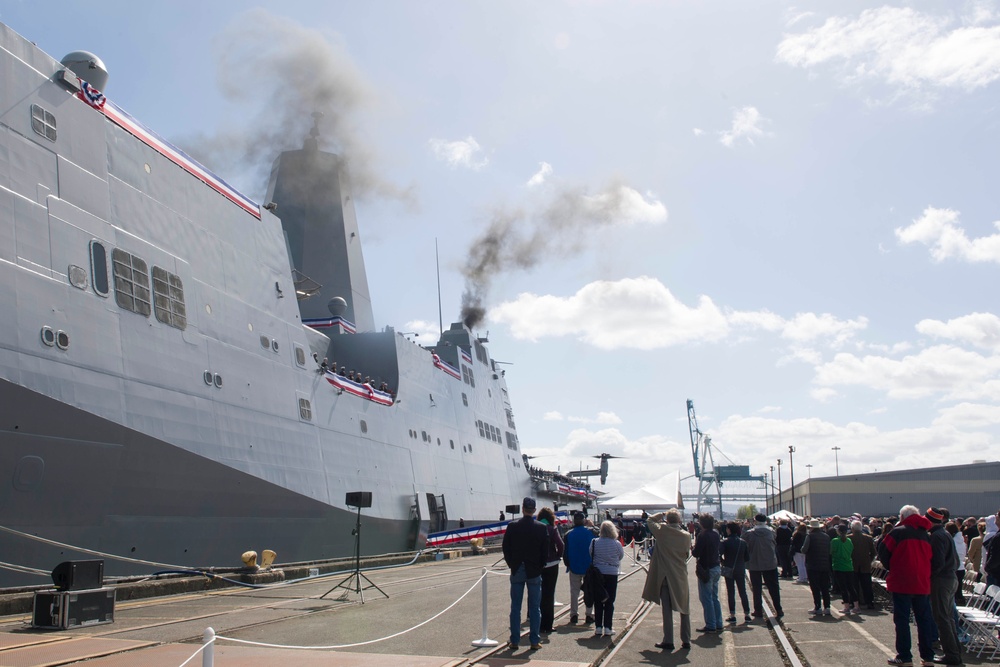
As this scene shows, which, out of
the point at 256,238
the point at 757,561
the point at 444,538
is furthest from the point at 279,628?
the point at 444,538

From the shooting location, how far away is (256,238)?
16.6 metres

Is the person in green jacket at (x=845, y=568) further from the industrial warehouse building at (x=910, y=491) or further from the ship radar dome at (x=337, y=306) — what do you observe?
the industrial warehouse building at (x=910, y=491)

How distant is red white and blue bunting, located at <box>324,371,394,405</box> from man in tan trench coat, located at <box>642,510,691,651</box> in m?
11.1

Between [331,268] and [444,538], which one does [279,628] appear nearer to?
[444,538]

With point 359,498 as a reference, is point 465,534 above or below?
below

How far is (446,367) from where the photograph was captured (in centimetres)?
2745

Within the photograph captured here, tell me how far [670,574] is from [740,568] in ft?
8.89

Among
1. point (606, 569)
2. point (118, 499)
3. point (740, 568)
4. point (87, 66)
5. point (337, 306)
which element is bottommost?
point (740, 568)

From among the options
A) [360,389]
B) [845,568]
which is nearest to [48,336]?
[360,389]

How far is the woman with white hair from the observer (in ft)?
29.6

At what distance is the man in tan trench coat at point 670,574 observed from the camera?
848 centimetres

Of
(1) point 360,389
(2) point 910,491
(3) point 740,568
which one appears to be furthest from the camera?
(2) point 910,491

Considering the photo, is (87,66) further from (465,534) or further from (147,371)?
(465,534)

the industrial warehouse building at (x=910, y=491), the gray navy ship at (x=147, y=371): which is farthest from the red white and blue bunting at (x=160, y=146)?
the industrial warehouse building at (x=910, y=491)
